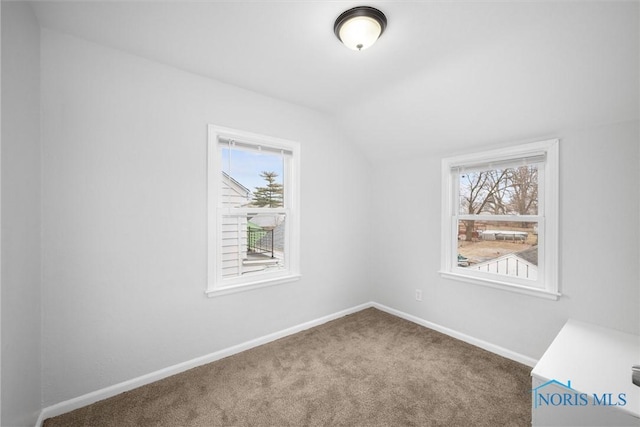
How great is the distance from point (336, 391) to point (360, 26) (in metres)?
2.49

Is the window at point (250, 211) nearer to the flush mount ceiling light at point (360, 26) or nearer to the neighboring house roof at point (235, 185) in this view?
the neighboring house roof at point (235, 185)

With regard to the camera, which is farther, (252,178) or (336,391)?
(252,178)

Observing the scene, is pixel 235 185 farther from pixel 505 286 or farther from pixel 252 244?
pixel 505 286

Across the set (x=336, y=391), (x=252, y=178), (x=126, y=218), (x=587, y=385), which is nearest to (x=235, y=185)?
(x=252, y=178)

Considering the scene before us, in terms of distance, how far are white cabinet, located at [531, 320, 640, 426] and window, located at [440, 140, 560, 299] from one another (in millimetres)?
598

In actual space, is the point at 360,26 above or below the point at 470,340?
above

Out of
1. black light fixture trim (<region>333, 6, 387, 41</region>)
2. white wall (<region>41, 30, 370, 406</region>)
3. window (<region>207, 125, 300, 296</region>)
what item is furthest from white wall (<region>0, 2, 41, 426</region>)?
black light fixture trim (<region>333, 6, 387, 41</region>)

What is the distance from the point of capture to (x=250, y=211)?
8.77 ft

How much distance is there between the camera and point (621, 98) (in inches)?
74.1

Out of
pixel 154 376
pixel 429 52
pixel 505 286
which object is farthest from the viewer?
pixel 505 286

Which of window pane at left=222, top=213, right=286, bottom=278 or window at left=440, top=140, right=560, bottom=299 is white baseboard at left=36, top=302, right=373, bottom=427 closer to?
window pane at left=222, top=213, right=286, bottom=278

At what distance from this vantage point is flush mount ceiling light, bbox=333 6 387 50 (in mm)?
1571

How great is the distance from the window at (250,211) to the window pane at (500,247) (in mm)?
1846

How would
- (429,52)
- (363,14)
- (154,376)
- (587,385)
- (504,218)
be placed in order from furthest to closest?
(504,218) → (154,376) → (429,52) → (363,14) → (587,385)
